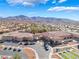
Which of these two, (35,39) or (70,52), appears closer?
(70,52)

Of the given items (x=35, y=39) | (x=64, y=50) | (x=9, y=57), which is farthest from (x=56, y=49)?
(x=35, y=39)

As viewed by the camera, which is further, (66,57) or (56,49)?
(56,49)

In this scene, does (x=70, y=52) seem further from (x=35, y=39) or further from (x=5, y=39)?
(x=5, y=39)

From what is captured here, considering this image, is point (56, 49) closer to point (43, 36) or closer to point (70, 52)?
point (70, 52)

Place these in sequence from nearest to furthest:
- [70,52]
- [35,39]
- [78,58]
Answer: [78,58] → [70,52] → [35,39]

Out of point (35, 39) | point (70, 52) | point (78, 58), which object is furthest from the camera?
point (35, 39)

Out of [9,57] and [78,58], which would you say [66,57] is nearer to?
[78,58]

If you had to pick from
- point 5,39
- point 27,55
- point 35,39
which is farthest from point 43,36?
point 27,55

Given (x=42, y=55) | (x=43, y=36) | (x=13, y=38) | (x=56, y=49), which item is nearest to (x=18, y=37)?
(x=13, y=38)
